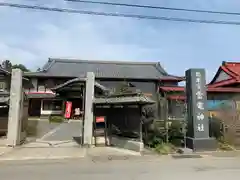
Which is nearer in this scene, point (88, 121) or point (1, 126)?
point (88, 121)

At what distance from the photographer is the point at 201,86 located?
550 inches

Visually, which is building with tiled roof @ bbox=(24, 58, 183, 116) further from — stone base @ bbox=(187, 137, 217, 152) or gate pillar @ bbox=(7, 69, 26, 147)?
stone base @ bbox=(187, 137, 217, 152)

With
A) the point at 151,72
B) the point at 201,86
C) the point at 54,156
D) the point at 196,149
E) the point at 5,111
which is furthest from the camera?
the point at 151,72

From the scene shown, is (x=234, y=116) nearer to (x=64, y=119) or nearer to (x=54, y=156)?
(x=54, y=156)

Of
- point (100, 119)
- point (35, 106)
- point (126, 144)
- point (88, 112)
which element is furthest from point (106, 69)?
point (126, 144)

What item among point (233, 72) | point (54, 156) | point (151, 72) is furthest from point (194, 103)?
point (151, 72)

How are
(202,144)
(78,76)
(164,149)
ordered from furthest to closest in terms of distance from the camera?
1. (78,76)
2. (202,144)
3. (164,149)

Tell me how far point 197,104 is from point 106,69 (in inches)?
937

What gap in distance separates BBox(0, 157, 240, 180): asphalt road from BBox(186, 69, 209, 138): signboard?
124 inches

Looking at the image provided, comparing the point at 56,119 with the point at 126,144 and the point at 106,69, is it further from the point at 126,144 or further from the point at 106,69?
the point at 126,144

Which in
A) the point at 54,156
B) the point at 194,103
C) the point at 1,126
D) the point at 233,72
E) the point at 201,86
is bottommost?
the point at 54,156

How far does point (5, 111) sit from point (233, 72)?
2271cm

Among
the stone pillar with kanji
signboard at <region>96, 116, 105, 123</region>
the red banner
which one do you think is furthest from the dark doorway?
the stone pillar with kanji

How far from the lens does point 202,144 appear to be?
42.8 feet
